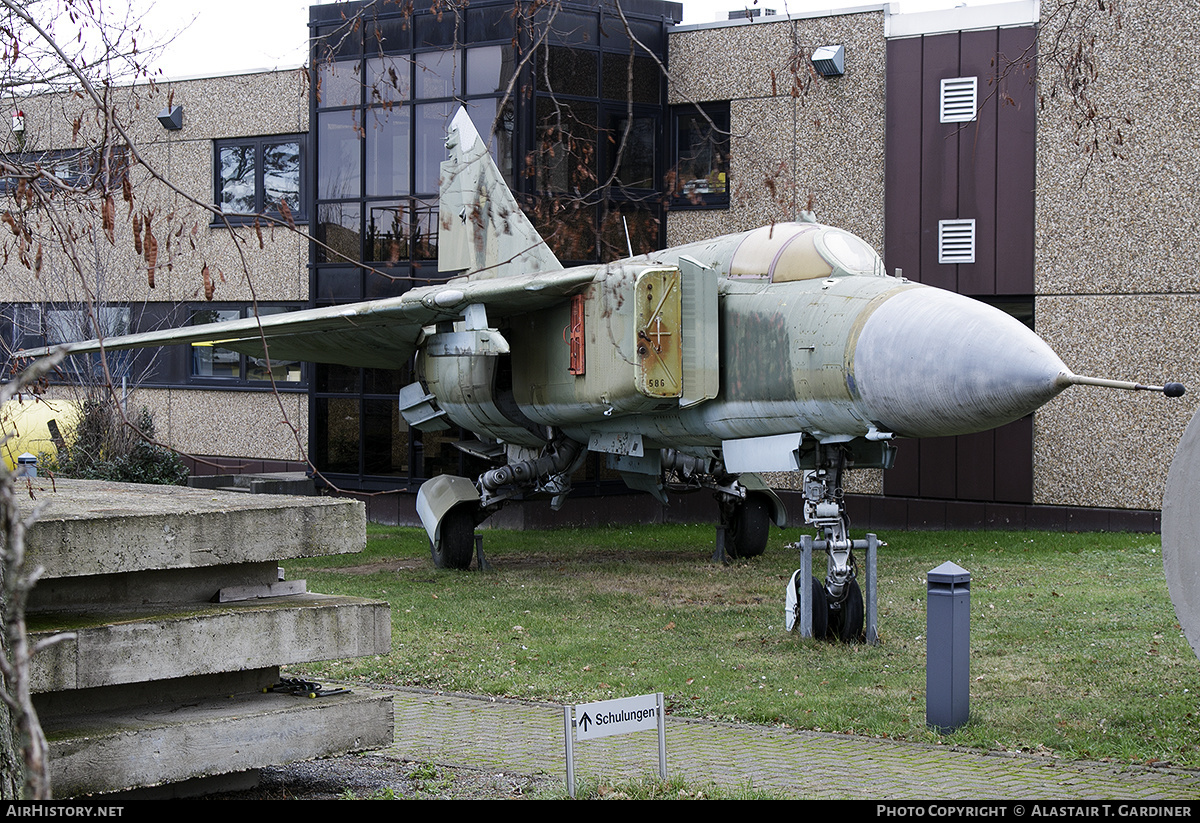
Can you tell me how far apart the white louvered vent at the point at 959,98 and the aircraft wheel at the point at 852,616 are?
11.1 meters

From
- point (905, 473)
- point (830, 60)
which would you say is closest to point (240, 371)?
point (830, 60)

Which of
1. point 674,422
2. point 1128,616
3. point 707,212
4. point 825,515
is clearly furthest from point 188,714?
point 707,212

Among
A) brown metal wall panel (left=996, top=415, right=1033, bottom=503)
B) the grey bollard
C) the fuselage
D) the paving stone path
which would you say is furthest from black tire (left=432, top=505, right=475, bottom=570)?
the grey bollard

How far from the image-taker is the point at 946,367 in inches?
358

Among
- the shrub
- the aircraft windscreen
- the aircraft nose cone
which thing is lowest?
the shrub

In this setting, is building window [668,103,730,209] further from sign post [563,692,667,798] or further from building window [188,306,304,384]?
sign post [563,692,667,798]

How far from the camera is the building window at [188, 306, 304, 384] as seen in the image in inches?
920

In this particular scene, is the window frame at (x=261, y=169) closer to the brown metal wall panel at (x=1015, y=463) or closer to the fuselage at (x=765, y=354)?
the fuselage at (x=765, y=354)

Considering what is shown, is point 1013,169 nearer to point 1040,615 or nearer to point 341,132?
point 1040,615

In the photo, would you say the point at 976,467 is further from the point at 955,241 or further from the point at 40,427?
the point at 40,427

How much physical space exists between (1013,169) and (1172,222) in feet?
7.84

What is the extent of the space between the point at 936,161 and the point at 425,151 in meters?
8.03

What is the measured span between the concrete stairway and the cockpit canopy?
5724 mm

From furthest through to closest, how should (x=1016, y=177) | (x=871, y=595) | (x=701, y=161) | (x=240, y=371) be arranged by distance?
(x=240, y=371)
(x=701, y=161)
(x=1016, y=177)
(x=871, y=595)
